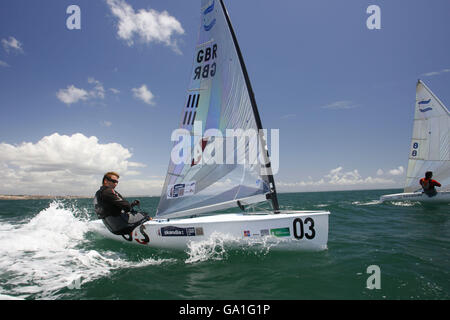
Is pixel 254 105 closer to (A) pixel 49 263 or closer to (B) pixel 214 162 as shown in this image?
(B) pixel 214 162

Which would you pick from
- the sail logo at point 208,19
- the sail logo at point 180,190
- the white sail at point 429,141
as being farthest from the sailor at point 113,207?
the white sail at point 429,141

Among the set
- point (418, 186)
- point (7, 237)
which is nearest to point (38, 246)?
point (7, 237)

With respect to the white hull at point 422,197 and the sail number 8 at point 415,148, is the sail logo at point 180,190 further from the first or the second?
the sail number 8 at point 415,148

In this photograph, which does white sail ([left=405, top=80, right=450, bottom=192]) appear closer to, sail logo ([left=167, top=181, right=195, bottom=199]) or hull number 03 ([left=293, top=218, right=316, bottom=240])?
hull number 03 ([left=293, top=218, right=316, bottom=240])

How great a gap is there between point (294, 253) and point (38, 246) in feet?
22.7

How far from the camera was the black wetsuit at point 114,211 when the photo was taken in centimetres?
504

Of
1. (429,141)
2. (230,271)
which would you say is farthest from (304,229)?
(429,141)

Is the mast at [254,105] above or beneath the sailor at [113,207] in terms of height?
above

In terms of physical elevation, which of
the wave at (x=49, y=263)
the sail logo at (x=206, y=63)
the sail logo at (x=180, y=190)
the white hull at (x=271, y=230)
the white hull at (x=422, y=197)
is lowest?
the wave at (x=49, y=263)

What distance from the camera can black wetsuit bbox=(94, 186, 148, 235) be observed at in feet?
16.5

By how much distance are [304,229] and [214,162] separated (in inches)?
107

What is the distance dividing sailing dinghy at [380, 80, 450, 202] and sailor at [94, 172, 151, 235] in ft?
58.5

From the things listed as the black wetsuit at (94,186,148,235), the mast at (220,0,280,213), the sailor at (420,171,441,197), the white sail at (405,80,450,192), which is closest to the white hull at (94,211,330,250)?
the mast at (220,0,280,213)

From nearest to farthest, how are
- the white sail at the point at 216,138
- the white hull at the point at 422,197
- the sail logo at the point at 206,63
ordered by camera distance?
the white sail at the point at 216,138, the sail logo at the point at 206,63, the white hull at the point at 422,197
